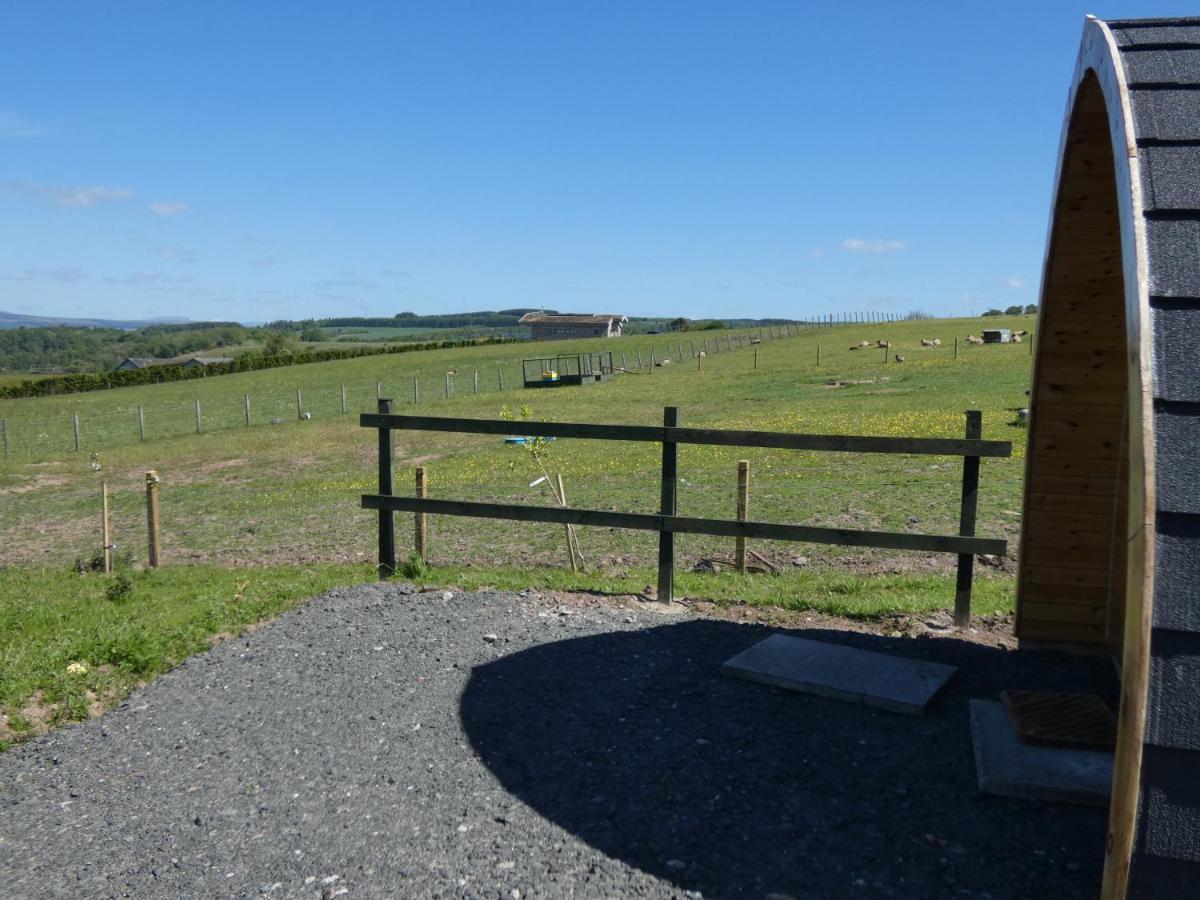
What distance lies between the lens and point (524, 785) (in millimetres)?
4512

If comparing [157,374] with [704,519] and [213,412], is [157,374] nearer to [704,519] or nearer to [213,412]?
[213,412]

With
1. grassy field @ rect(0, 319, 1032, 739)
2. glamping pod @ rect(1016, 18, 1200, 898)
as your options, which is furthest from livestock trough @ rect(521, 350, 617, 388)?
glamping pod @ rect(1016, 18, 1200, 898)

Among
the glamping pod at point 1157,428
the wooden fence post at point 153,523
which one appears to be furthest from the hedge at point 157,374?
the glamping pod at point 1157,428

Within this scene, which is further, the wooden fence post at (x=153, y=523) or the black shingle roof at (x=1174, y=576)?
the wooden fence post at (x=153, y=523)

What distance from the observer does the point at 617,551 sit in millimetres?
12062

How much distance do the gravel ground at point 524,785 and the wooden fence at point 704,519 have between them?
86cm

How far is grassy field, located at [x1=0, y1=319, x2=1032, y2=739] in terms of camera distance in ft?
27.7

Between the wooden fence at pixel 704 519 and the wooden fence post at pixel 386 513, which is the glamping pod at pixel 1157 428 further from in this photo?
the wooden fence post at pixel 386 513

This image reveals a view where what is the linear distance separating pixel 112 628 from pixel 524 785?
380 centimetres

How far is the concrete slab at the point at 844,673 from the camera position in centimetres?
534

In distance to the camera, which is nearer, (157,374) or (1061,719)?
(1061,719)

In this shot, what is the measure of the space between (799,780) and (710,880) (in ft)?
3.01

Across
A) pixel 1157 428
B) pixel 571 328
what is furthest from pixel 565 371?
pixel 571 328

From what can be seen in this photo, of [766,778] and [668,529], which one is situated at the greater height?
[668,529]
